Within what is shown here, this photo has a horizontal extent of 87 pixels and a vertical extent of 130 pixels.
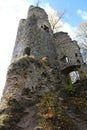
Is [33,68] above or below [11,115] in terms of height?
above

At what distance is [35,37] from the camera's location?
21.7 meters

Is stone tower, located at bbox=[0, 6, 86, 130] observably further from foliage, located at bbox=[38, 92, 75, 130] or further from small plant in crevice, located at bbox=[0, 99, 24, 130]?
foliage, located at bbox=[38, 92, 75, 130]

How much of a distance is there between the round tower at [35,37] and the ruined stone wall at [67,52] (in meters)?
0.74

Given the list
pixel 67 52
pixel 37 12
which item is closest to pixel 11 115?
pixel 67 52

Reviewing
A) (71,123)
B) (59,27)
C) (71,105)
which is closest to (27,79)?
(71,105)

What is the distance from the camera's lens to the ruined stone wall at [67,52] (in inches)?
826

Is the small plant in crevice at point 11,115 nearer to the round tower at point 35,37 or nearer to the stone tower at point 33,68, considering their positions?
the stone tower at point 33,68

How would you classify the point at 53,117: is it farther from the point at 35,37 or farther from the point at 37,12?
the point at 37,12

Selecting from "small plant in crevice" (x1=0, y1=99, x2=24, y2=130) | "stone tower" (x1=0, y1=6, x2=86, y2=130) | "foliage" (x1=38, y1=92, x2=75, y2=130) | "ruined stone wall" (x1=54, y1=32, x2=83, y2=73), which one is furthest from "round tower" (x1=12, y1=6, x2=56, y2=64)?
"foliage" (x1=38, y1=92, x2=75, y2=130)

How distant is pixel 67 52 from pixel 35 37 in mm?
3276

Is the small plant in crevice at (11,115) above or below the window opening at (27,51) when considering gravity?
below

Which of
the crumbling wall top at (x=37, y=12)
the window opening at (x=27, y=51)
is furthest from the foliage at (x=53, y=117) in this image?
the crumbling wall top at (x=37, y=12)

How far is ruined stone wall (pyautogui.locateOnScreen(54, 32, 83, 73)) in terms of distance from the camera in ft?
68.8

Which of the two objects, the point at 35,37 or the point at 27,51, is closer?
the point at 27,51
